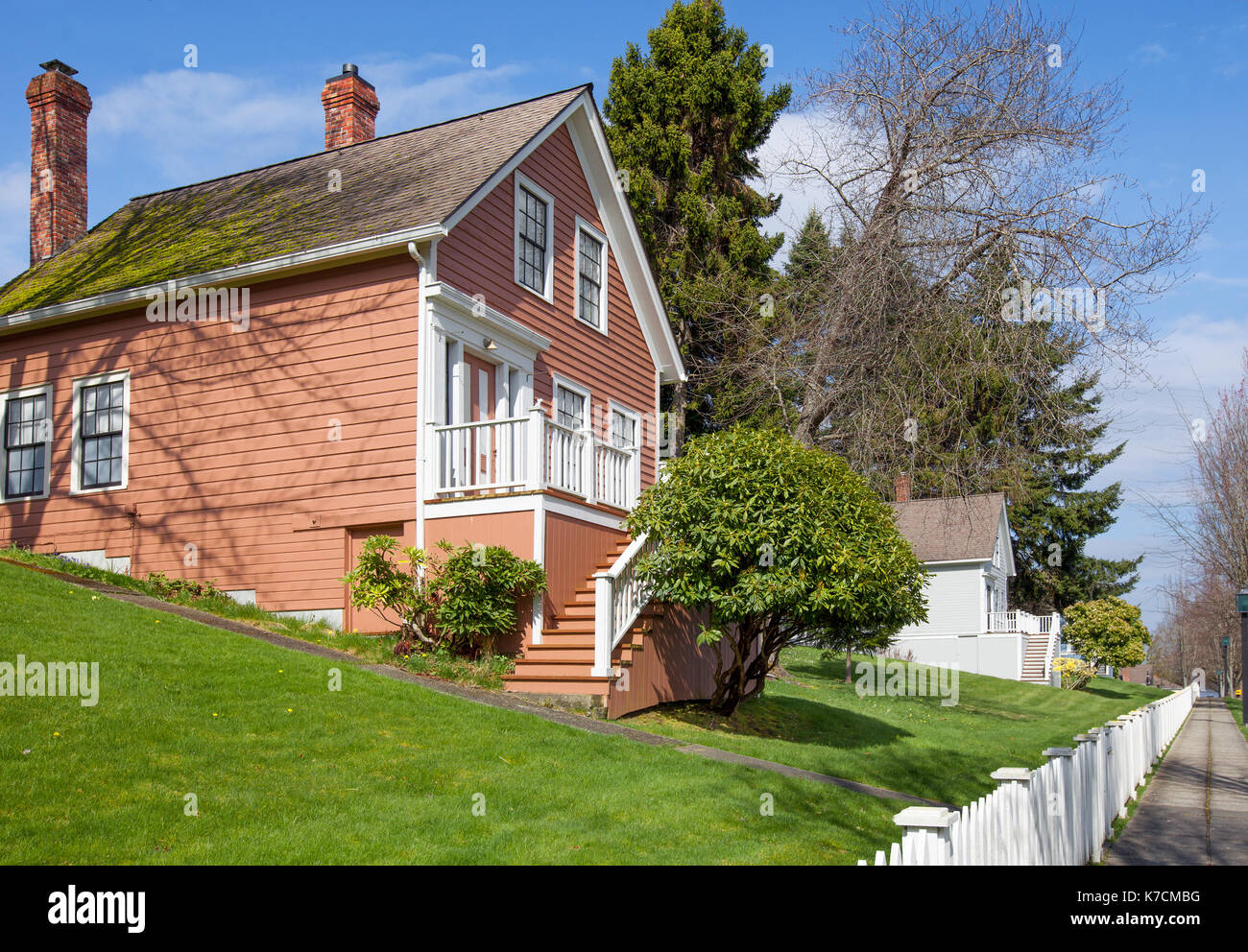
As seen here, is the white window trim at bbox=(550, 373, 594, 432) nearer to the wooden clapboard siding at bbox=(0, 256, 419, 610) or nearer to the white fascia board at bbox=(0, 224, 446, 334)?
the wooden clapboard siding at bbox=(0, 256, 419, 610)

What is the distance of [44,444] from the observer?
695 inches

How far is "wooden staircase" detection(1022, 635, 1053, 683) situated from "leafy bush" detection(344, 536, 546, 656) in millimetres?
32448

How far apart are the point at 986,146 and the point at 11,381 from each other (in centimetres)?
1714

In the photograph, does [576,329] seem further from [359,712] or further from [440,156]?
[359,712]

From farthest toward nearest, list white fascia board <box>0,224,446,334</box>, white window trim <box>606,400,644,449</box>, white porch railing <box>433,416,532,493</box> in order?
white window trim <box>606,400,644,449</box> < white fascia board <box>0,224,446,334</box> < white porch railing <box>433,416,532,493</box>

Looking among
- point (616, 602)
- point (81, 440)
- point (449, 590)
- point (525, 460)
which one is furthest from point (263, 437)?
point (616, 602)

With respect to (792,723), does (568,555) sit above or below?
above

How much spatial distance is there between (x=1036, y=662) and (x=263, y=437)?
33.8 meters

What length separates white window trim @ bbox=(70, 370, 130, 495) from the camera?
16850 mm

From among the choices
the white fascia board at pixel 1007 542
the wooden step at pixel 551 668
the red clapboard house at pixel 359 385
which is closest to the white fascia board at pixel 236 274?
the red clapboard house at pixel 359 385

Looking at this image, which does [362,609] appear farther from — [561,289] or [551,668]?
[561,289]

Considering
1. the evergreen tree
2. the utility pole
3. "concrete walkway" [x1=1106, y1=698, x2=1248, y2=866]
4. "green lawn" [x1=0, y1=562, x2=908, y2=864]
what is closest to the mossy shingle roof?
"green lawn" [x1=0, y1=562, x2=908, y2=864]

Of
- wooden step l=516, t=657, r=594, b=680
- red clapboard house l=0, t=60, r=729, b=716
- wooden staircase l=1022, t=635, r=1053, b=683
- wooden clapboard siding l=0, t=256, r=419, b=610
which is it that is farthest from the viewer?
wooden staircase l=1022, t=635, r=1053, b=683
